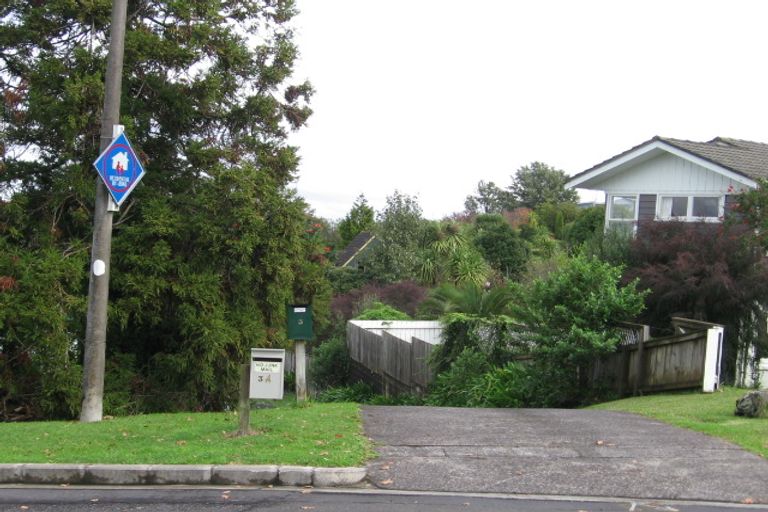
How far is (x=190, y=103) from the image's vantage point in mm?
15898

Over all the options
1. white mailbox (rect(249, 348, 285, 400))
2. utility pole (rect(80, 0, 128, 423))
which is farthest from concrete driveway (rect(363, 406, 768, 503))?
utility pole (rect(80, 0, 128, 423))

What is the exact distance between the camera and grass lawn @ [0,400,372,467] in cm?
827

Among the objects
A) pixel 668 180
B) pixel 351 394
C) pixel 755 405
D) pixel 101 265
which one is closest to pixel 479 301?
pixel 351 394

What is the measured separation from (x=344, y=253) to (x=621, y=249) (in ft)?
116

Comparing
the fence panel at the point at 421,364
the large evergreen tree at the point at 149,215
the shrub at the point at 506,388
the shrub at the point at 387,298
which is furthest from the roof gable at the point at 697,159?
the large evergreen tree at the point at 149,215

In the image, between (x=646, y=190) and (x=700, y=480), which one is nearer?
(x=700, y=480)

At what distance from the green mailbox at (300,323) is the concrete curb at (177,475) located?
4.32m

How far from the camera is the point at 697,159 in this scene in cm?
2258

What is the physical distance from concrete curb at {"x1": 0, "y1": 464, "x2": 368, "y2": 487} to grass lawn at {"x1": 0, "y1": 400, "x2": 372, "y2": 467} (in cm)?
18

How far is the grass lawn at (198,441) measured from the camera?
27.1 feet

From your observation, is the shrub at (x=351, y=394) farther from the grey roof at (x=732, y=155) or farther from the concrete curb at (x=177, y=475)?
the concrete curb at (x=177, y=475)

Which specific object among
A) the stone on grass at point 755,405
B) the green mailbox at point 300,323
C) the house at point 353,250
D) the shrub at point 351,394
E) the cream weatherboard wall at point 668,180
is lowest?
the shrub at point 351,394

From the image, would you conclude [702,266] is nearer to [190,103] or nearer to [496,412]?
[496,412]

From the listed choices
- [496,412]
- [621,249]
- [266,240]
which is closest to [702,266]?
[621,249]
